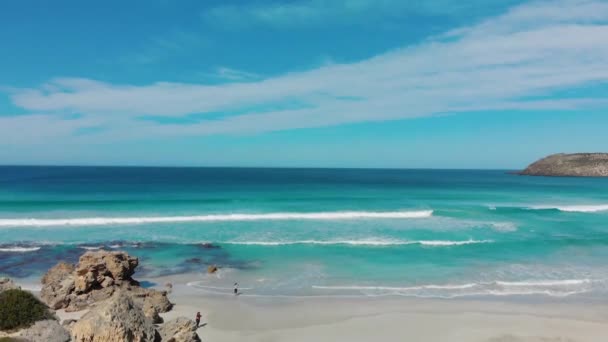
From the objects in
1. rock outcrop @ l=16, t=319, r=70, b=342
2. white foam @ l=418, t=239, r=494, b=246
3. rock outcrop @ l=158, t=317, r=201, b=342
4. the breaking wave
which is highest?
rock outcrop @ l=16, t=319, r=70, b=342

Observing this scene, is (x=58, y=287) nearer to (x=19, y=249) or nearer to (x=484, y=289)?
(x=19, y=249)

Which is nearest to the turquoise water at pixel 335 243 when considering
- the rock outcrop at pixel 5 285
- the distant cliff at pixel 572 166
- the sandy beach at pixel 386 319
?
the sandy beach at pixel 386 319

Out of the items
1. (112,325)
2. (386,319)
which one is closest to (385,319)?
(386,319)

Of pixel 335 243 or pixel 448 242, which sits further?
pixel 448 242

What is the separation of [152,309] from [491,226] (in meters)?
24.7

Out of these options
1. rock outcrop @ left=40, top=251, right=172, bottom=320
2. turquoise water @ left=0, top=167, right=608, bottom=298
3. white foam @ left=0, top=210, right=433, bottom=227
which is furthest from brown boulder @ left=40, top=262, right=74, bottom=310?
white foam @ left=0, top=210, right=433, bottom=227

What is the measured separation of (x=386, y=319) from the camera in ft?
39.5

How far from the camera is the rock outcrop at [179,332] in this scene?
29.3 feet

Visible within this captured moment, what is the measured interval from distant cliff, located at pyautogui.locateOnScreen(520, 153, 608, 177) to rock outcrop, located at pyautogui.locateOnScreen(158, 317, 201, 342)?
11681cm

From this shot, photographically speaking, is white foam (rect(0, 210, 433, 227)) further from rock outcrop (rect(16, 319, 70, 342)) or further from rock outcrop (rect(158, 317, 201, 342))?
rock outcrop (rect(158, 317, 201, 342))

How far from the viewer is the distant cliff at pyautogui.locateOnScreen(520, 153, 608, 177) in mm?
100938

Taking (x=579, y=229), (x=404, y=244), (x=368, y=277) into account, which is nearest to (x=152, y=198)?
(x=404, y=244)

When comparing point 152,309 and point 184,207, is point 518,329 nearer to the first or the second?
point 152,309

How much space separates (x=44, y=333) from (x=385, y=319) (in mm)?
8856
